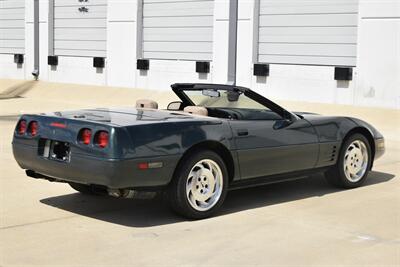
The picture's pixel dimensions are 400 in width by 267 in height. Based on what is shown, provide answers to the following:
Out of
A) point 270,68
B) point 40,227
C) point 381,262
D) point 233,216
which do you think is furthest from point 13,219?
point 270,68

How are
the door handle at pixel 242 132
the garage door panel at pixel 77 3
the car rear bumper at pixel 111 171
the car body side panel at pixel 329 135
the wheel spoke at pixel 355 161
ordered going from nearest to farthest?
the car rear bumper at pixel 111 171 < the door handle at pixel 242 132 < the car body side panel at pixel 329 135 < the wheel spoke at pixel 355 161 < the garage door panel at pixel 77 3

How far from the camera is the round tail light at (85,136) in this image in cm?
602

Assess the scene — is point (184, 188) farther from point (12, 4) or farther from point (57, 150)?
point (12, 4)

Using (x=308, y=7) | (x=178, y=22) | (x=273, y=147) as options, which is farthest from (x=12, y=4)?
(x=273, y=147)

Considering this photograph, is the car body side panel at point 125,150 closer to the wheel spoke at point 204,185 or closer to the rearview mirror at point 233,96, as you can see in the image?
the wheel spoke at point 204,185

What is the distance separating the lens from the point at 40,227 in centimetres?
602

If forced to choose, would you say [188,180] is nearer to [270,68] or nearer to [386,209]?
[386,209]

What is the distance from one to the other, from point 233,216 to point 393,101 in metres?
9.13

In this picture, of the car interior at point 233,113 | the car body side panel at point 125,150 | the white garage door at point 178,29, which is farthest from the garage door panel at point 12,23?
the car body side panel at point 125,150

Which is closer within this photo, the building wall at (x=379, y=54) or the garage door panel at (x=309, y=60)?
the building wall at (x=379, y=54)

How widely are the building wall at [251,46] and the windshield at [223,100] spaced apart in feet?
27.2

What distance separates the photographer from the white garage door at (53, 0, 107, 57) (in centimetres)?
2222

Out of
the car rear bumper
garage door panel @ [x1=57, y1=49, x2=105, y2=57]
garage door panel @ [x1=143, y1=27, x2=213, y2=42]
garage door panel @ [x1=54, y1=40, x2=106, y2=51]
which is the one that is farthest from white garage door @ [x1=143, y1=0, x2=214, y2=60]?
the car rear bumper

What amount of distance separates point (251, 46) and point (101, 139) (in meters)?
12.0
